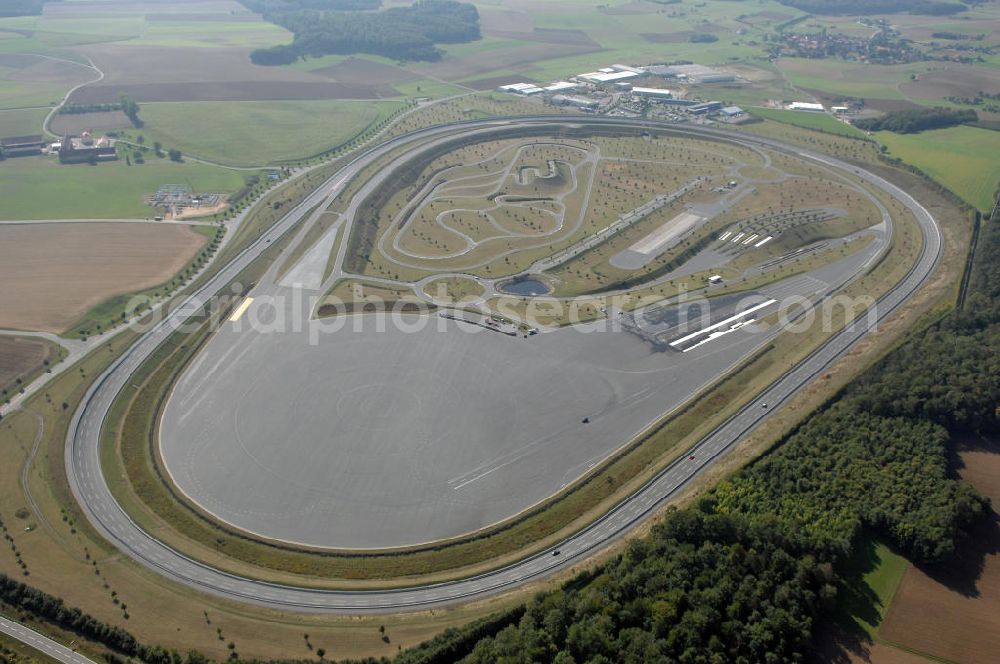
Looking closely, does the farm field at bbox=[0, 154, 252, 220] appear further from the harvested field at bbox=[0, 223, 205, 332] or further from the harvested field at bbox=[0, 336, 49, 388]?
the harvested field at bbox=[0, 336, 49, 388]

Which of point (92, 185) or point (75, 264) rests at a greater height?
point (92, 185)

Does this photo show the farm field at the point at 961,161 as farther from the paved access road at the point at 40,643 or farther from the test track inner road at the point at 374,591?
the paved access road at the point at 40,643

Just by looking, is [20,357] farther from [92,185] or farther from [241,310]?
[92,185]

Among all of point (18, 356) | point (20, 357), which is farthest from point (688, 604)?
point (18, 356)

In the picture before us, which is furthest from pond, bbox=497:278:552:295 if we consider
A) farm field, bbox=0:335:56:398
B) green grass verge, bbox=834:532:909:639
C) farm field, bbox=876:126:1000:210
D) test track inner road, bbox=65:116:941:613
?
farm field, bbox=876:126:1000:210

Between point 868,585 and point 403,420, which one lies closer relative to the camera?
point 868,585

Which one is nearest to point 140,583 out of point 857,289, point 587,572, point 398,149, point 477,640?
point 477,640
